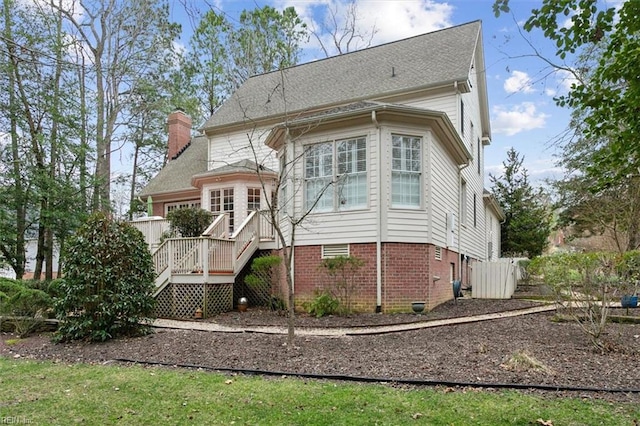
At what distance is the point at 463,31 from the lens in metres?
15.8

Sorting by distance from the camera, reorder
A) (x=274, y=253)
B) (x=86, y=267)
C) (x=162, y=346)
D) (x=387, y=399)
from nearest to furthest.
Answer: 1. (x=387, y=399)
2. (x=162, y=346)
3. (x=86, y=267)
4. (x=274, y=253)

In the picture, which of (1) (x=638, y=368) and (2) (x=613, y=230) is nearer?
(1) (x=638, y=368)

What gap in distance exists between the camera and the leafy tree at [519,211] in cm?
2466

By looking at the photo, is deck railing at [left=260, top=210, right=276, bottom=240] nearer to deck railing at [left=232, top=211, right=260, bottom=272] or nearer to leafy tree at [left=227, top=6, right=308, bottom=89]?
deck railing at [left=232, top=211, right=260, bottom=272]

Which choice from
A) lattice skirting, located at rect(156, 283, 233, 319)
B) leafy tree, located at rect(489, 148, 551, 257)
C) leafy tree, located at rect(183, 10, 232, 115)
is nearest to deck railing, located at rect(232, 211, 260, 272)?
lattice skirting, located at rect(156, 283, 233, 319)

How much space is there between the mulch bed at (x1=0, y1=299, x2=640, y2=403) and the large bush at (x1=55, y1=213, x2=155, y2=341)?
0.34 meters

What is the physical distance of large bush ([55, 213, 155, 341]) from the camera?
7.57 meters

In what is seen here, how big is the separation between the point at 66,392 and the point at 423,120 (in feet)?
27.5

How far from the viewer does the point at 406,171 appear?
33.5 feet

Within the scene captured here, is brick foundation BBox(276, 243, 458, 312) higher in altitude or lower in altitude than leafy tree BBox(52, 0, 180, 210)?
lower

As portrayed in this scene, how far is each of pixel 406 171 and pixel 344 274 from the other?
8.96ft

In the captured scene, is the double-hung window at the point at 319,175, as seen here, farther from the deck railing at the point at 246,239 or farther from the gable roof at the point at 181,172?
the gable roof at the point at 181,172

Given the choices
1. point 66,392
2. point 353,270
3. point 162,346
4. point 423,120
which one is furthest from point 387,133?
point 66,392

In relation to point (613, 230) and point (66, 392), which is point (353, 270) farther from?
point (613, 230)
